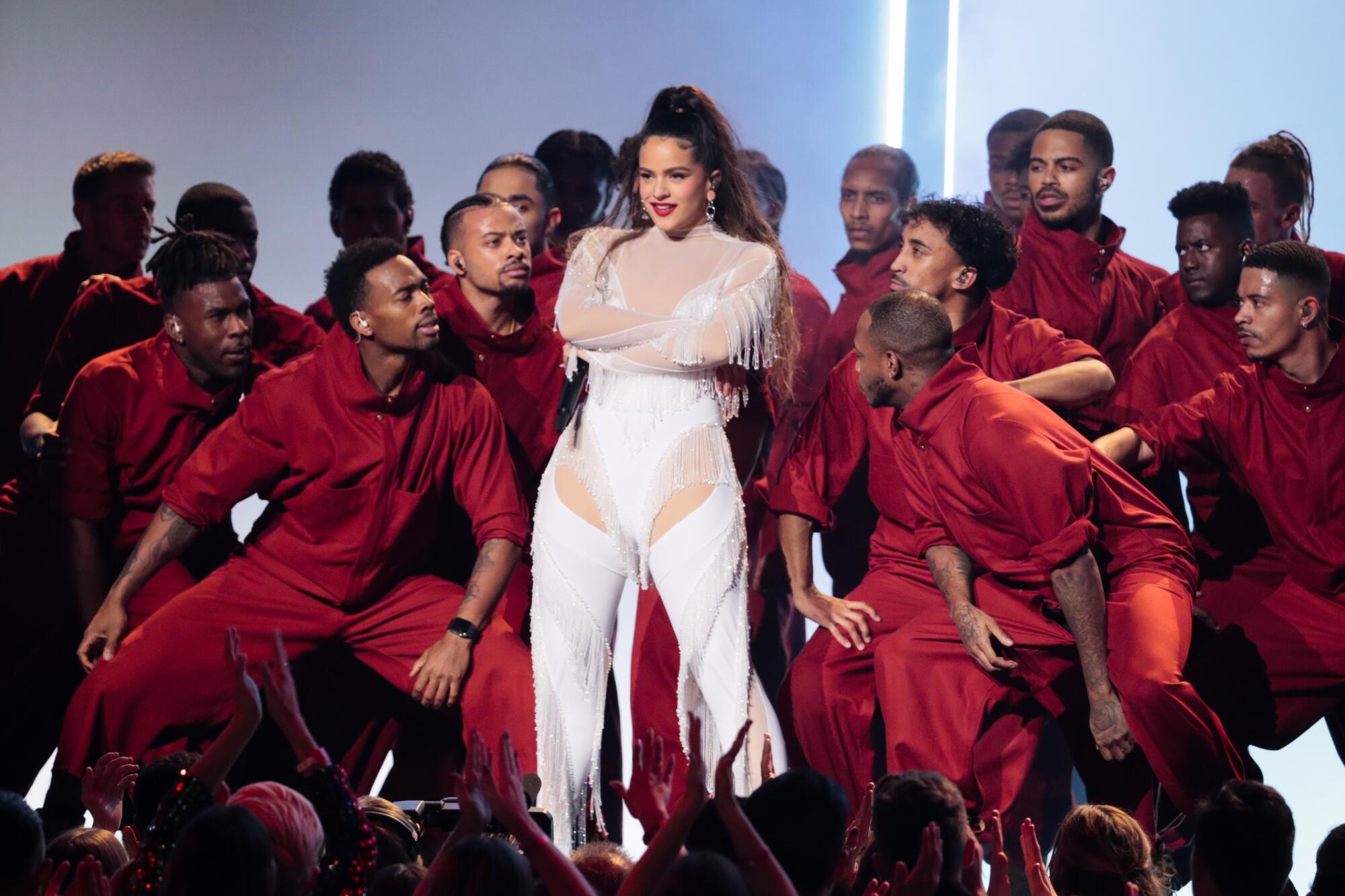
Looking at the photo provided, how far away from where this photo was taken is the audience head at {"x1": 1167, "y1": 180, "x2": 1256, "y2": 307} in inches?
205

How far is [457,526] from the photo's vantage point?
198 inches

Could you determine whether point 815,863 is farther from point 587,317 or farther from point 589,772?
point 587,317

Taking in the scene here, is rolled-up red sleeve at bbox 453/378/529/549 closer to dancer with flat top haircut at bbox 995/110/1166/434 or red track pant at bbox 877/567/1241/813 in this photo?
red track pant at bbox 877/567/1241/813

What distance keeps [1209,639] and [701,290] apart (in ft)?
5.93

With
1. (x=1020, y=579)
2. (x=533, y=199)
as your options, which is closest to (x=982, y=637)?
(x=1020, y=579)

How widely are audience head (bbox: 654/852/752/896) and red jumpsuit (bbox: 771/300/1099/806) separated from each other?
2447 millimetres

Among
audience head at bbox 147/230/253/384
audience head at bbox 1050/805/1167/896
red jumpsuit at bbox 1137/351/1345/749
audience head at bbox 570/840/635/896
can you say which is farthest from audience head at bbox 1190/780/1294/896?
audience head at bbox 147/230/253/384

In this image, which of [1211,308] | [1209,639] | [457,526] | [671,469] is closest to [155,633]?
[457,526]

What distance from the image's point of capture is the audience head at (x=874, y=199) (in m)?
6.38

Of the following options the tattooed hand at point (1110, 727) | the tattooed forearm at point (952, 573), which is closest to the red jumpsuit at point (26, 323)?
the tattooed forearm at point (952, 573)

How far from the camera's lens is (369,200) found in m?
5.91

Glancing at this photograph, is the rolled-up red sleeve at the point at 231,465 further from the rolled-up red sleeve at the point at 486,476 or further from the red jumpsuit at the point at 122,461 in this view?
the rolled-up red sleeve at the point at 486,476

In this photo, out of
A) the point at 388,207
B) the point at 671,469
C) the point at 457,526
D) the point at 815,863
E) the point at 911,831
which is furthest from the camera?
the point at 388,207

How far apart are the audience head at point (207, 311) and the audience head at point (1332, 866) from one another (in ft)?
11.4
